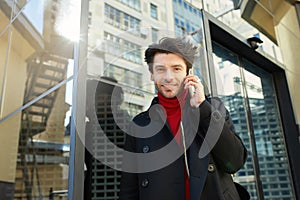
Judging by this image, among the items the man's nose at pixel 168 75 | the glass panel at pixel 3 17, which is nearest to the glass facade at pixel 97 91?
the glass panel at pixel 3 17

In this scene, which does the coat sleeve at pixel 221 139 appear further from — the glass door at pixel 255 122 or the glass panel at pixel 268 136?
the glass panel at pixel 268 136

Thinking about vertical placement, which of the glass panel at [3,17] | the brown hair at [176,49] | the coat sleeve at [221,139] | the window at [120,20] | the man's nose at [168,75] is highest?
the glass panel at [3,17]

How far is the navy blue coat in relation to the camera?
3.84 ft

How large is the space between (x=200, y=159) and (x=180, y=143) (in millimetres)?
122

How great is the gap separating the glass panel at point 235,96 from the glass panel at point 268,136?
0.68ft

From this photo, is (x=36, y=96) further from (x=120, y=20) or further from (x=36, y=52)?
(x=120, y=20)

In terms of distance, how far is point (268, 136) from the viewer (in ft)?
11.7

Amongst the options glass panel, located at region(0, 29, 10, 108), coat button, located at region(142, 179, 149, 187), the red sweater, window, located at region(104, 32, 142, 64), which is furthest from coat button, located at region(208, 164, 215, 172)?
glass panel, located at region(0, 29, 10, 108)

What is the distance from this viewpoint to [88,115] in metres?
2.15

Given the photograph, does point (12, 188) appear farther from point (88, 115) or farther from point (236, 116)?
point (236, 116)

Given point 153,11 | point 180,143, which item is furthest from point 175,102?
point 153,11

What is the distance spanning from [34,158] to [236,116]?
2246 mm

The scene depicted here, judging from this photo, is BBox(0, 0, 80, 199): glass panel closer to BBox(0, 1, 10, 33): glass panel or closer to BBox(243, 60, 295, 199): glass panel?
BBox(0, 1, 10, 33): glass panel

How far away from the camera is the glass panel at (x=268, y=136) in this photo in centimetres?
334
